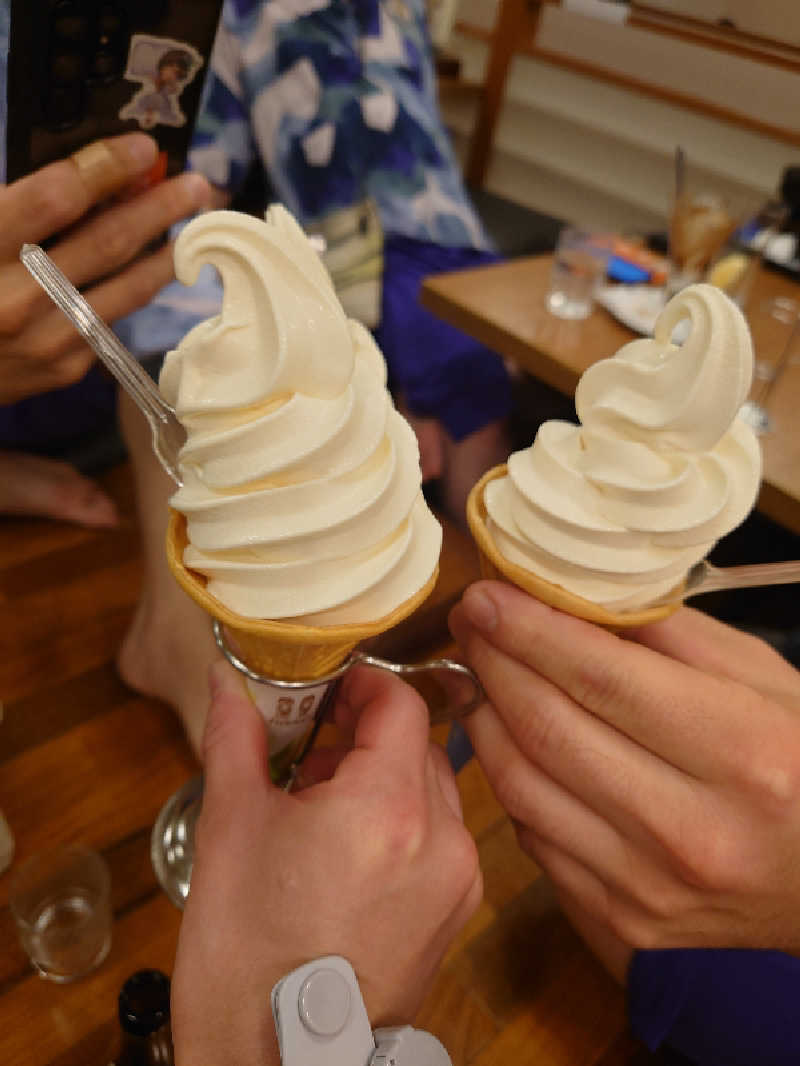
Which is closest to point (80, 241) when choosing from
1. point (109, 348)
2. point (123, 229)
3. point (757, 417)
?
point (123, 229)

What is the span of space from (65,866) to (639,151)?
4.34 meters

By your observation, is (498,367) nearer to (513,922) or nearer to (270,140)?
(270,140)

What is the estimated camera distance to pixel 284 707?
0.74 metres

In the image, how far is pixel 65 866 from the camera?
0.77 meters

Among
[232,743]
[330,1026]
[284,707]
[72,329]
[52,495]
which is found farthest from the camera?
[52,495]

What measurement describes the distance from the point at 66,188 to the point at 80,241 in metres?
0.10

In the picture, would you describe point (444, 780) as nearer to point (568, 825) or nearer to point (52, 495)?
point (568, 825)

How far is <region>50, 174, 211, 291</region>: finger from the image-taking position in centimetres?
99

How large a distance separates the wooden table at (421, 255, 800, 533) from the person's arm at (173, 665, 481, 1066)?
39.2 inches

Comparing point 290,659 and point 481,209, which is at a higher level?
point 290,659

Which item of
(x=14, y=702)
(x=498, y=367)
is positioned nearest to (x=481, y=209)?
(x=498, y=367)

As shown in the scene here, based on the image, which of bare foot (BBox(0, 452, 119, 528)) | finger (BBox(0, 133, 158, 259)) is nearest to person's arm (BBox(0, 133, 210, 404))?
finger (BBox(0, 133, 158, 259))

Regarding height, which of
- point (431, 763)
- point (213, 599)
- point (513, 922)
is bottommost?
point (513, 922)

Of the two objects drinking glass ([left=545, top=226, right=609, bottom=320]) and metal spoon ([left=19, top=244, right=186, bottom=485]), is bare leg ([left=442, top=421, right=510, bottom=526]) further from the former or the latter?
metal spoon ([left=19, top=244, right=186, bottom=485])
